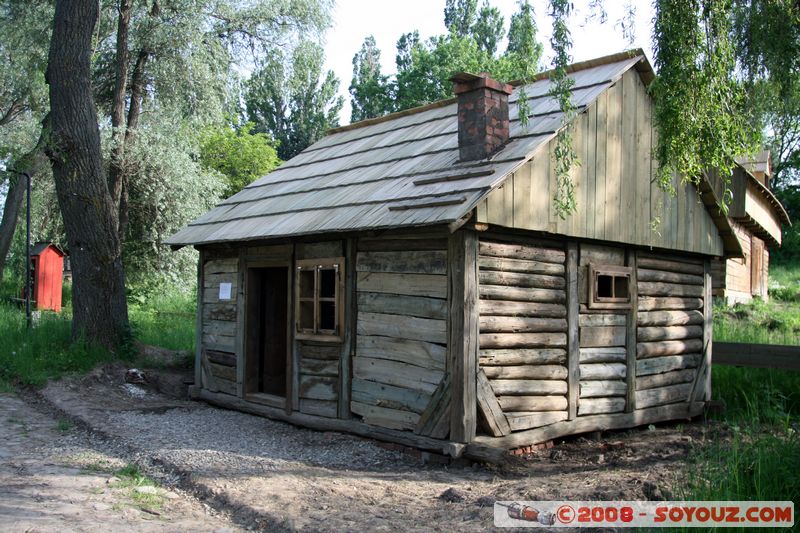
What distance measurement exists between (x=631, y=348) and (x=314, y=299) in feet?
14.2

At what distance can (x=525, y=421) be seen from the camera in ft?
26.4

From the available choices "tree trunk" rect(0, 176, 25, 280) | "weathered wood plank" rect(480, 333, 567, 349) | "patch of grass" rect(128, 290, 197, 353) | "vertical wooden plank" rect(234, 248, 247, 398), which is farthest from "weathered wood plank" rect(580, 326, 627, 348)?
"tree trunk" rect(0, 176, 25, 280)

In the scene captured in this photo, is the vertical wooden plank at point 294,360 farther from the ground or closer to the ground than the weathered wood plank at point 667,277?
closer to the ground

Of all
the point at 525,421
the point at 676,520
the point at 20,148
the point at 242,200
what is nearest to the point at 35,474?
the point at 525,421

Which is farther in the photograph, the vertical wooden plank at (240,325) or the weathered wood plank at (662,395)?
the vertical wooden plank at (240,325)

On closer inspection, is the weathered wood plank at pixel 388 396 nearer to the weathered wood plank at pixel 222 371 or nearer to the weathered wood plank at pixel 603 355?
the weathered wood plank at pixel 603 355

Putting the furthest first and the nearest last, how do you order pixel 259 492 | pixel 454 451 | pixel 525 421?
pixel 525 421 → pixel 454 451 → pixel 259 492

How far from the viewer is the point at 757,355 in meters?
11.0

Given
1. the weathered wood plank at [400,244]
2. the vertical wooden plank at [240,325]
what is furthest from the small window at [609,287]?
the vertical wooden plank at [240,325]

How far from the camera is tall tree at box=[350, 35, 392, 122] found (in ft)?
149

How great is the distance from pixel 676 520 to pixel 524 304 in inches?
148

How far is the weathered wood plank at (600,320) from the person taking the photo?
8.98 metres

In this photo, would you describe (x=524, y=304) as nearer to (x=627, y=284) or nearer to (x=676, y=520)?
(x=627, y=284)

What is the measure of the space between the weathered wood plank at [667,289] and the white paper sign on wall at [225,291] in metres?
6.13
